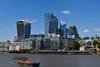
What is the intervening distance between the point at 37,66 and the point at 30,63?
213cm

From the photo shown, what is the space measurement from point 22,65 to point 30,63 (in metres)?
3.69

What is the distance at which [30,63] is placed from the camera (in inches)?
3487

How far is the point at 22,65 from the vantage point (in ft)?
299

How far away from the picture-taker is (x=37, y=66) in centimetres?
8850

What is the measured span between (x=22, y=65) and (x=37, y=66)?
5.18 metres
